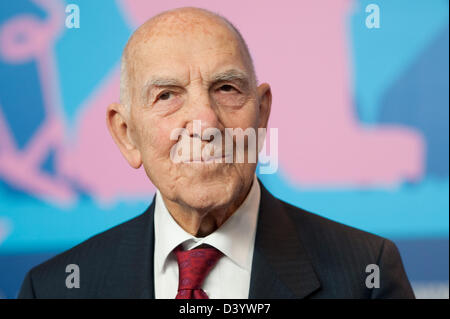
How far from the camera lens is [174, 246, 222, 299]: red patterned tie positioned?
5.61 ft

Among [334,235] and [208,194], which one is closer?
[208,194]

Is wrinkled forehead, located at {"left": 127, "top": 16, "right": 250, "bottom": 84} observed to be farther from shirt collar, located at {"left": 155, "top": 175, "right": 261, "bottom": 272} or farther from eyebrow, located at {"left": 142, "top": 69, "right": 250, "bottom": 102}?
shirt collar, located at {"left": 155, "top": 175, "right": 261, "bottom": 272}

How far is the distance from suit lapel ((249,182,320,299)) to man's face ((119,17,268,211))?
18cm

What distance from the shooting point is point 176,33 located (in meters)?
1.68

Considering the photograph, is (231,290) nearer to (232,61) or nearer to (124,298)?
(124,298)

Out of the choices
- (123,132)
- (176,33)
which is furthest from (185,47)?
(123,132)

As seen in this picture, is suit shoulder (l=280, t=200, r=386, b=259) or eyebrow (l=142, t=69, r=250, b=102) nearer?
eyebrow (l=142, t=69, r=250, b=102)

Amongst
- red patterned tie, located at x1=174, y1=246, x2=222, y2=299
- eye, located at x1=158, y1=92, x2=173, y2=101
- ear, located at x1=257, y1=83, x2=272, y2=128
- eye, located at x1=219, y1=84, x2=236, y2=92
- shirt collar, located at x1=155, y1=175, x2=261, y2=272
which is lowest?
red patterned tie, located at x1=174, y1=246, x2=222, y2=299

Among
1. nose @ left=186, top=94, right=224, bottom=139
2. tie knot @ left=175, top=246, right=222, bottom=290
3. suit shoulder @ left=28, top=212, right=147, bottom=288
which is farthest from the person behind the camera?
suit shoulder @ left=28, top=212, right=147, bottom=288

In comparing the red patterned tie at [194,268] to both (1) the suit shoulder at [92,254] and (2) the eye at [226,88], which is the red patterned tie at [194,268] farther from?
(2) the eye at [226,88]

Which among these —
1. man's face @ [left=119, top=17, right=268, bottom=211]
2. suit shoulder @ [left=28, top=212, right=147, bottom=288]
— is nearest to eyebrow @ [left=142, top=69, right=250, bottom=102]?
man's face @ [left=119, top=17, right=268, bottom=211]

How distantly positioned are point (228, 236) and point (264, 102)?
1.49ft

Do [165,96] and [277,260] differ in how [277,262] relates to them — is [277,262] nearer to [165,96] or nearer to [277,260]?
[277,260]

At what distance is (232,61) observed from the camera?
66.9 inches
